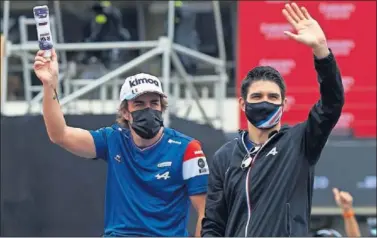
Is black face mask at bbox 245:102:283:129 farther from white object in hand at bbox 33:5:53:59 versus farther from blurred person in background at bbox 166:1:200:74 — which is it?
blurred person in background at bbox 166:1:200:74

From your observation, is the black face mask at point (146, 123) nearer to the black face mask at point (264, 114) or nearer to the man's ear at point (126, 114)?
the man's ear at point (126, 114)

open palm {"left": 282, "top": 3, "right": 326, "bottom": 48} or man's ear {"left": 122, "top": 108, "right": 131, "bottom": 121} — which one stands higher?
open palm {"left": 282, "top": 3, "right": 326, "bottom": 48}

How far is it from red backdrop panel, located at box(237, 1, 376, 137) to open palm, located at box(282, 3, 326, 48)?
234 inches

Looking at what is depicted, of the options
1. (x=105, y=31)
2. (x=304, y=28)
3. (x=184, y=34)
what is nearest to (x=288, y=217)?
(x=304, y=28)

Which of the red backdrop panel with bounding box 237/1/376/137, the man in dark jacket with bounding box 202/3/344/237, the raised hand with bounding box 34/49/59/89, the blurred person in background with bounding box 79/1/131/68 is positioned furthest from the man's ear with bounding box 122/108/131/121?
the red backdrop panel with bounding box 237/1/376/137

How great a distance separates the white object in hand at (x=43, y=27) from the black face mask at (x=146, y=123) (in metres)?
0.57

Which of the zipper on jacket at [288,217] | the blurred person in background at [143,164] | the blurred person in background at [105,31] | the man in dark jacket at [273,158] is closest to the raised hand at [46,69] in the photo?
the blurred person in background at [143,164]

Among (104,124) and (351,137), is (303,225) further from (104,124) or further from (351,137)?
(351,137)

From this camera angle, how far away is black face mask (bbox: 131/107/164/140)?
14.1 feet

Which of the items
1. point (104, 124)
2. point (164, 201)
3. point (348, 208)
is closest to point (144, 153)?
point (164, 201)

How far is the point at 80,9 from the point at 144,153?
23.3 feet

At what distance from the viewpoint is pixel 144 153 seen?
4.41 meters

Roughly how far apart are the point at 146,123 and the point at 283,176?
1.01 meters

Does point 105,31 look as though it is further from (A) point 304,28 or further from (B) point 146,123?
(A) point 304,28
